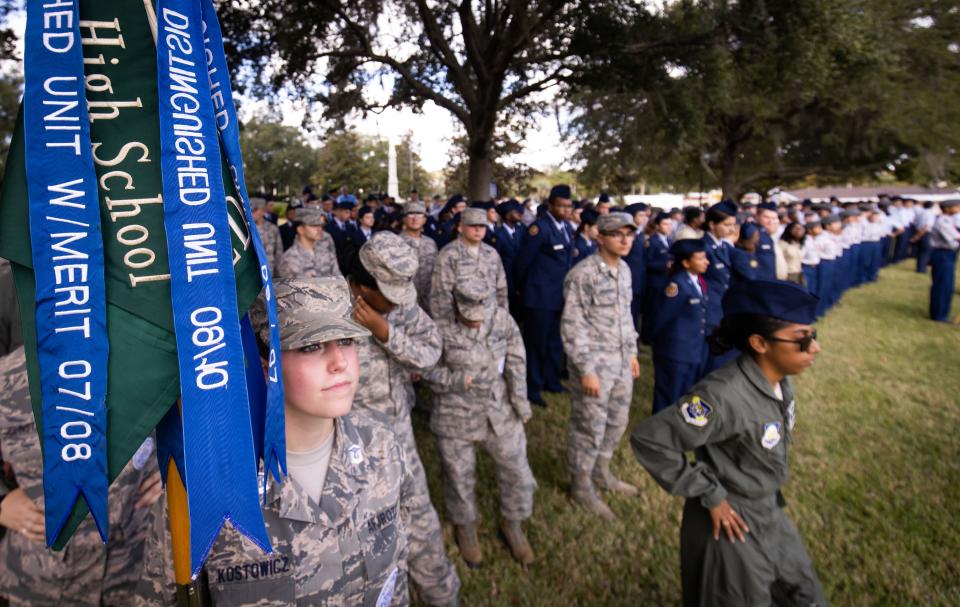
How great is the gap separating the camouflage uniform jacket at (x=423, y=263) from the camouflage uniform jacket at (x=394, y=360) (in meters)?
2.86

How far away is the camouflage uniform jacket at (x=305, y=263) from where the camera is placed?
6.64 meters

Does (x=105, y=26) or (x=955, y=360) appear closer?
(x=105, y=26)

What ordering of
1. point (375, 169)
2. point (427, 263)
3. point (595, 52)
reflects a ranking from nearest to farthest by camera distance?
point (427, 263)
point (595, 52)
point (375, 169)

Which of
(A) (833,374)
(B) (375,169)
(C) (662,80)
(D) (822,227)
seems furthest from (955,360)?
(B) (375,169)

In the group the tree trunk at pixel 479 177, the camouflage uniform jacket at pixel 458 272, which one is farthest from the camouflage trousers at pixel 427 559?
the tree trunk at pixel 479 177

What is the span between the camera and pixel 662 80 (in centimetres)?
1005

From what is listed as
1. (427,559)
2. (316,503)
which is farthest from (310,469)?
(427,559)

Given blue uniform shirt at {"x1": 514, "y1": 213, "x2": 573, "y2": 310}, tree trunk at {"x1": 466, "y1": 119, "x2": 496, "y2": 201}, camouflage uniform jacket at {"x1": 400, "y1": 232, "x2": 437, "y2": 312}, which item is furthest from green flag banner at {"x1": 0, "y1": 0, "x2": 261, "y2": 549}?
tree trunk at {"x1": 466, "y1": 119, "x2": 496, "y2": 201}

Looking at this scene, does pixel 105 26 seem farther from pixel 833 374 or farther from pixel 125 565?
pixel 833 374

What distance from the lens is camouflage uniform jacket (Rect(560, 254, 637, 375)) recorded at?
12.7ft

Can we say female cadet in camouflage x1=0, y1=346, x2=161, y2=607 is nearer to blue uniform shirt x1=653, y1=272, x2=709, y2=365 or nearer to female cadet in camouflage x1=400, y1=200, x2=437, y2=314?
blue uniform shirt x1=653, y1=272, x2=709, y2=365

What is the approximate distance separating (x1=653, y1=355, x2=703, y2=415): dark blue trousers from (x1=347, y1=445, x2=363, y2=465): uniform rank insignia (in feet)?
12.4

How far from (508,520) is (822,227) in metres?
9.33

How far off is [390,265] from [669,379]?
3.41 m
